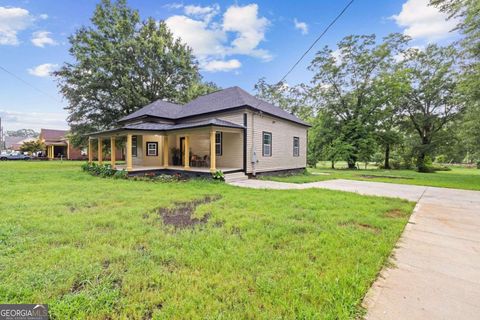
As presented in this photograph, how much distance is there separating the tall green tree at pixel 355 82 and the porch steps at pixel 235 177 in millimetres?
14564

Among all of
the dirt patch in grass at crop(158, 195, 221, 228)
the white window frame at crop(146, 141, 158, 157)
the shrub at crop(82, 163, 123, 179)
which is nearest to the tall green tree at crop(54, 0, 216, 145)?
the white window frame at crop(146, 141, 158, 157)

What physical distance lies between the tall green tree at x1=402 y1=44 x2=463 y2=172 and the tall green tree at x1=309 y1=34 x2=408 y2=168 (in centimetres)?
286

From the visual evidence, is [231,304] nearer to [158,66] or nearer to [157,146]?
[157,146]

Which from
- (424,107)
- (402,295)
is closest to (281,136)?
(402,295)

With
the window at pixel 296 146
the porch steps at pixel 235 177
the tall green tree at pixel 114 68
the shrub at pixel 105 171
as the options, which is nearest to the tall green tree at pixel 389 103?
the window at pixel 296 146

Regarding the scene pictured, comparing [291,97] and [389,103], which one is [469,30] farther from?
[291,97]

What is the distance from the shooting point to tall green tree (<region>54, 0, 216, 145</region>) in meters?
18.2

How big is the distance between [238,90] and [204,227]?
10.8 metres

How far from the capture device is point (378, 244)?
121 inches

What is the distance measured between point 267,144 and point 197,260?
988 cm

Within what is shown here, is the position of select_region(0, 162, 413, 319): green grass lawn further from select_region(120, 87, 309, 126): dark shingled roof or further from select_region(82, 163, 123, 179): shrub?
select_region(120, 87, 309, 126): dark shingled roof

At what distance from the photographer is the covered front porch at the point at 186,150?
10.6 meters

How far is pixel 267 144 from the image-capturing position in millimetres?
12031

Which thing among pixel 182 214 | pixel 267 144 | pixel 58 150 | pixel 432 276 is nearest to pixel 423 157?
pixel 267 144
